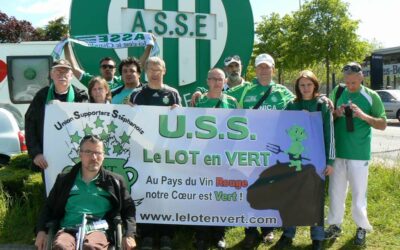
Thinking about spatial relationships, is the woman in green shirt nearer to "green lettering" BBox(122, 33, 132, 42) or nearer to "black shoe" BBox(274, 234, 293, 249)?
"black shoe" BBox(274, 234, 293, 249)

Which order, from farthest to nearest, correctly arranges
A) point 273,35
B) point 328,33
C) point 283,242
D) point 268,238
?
point 273,35 < point 328,33 < point 268,238 < point 283,242

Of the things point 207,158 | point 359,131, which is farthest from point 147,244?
point 359,131

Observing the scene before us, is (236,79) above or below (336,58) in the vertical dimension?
below

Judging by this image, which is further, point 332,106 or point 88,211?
point 332,106

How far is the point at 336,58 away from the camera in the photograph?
25.4 metres

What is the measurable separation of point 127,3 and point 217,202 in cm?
319

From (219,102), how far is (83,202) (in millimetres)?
1777

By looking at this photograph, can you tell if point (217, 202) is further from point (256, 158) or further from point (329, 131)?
point (329, 131)

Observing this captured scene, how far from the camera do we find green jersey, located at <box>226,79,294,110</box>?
4.98m

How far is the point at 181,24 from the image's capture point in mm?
6637

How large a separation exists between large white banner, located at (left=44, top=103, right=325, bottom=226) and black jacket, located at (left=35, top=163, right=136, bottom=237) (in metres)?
0.85

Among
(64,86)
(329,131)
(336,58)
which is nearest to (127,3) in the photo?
(64,86)

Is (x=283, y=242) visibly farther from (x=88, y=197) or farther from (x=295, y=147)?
(x=88, y=197)

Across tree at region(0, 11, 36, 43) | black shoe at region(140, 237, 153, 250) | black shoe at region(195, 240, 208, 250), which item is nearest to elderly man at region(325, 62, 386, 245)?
black shoe at region(195, 240, 208, 250)
